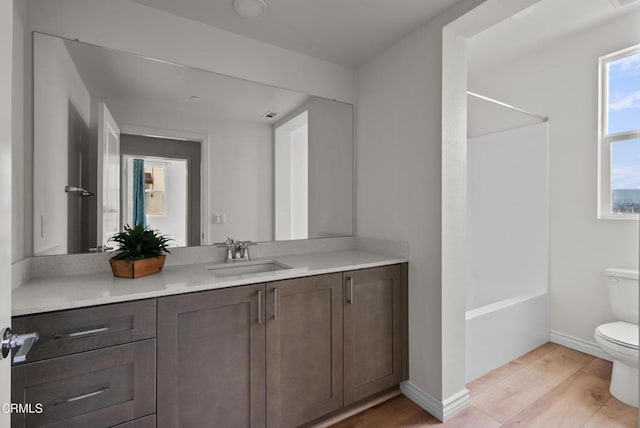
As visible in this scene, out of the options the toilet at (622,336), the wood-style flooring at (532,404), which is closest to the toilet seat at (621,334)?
the toilet at (622,336)

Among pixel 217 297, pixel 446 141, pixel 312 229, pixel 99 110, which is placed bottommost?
pixel 217 297

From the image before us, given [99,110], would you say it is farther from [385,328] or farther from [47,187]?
[385,328]

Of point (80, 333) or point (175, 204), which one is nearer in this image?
point (80, 333)

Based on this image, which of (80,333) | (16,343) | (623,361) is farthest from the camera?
(623,361)

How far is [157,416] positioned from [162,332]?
33 cm

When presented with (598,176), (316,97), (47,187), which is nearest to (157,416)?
(47,187)

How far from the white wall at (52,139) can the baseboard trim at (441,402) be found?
2105 mm

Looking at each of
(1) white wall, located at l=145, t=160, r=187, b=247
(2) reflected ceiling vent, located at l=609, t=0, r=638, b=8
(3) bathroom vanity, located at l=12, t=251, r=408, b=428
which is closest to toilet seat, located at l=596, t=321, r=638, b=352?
(3) bathroom vanity, located at l=12, t=251, r=408, b=428

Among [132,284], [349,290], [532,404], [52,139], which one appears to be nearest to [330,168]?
[349,290]

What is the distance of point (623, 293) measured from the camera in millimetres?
2145

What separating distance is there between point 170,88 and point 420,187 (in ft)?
5.24

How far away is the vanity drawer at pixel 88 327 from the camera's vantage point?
104 centimetres

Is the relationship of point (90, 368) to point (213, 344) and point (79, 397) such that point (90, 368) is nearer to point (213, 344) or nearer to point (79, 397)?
point (79, 397)

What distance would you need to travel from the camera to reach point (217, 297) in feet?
4.47
